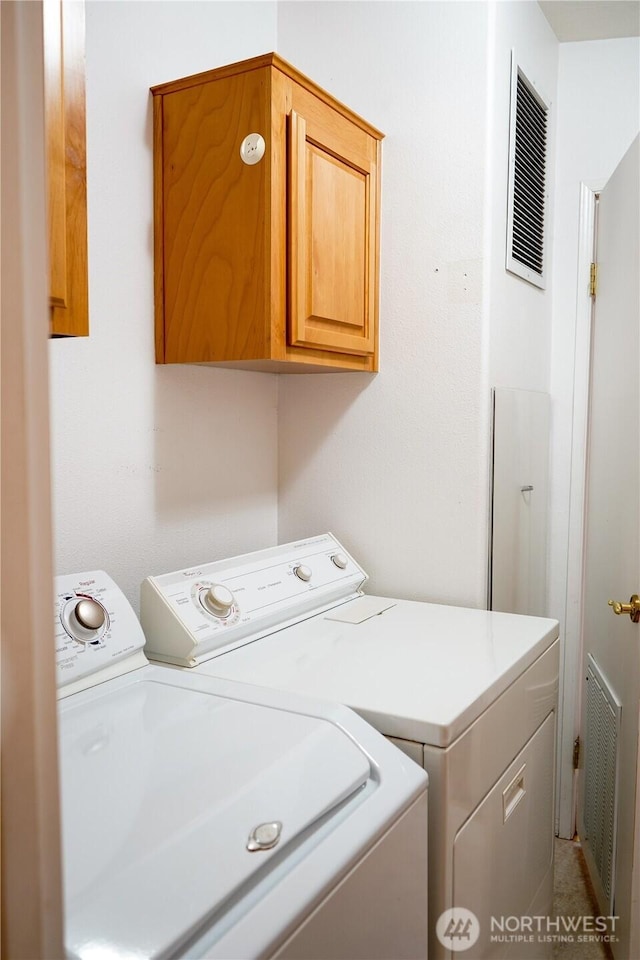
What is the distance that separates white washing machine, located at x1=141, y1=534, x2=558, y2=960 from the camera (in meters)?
1.17

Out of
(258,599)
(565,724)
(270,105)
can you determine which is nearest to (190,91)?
(270,105)

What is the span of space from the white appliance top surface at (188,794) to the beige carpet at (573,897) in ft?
4.49

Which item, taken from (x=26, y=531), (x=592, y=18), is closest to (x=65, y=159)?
(x=26, y=531)

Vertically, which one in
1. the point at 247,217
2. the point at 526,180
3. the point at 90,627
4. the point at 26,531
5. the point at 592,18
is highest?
the point at 592,18

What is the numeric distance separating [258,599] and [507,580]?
83 centimetres

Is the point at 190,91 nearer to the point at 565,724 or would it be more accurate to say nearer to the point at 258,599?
the point at 258,599

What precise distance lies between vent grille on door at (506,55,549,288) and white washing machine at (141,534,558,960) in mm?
1058

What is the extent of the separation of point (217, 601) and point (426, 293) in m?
1.02

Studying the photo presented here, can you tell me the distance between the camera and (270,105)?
1497mm

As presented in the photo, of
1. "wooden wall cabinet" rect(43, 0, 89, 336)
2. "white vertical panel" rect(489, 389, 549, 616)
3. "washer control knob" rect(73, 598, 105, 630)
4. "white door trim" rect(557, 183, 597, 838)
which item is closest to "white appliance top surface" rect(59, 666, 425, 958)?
"washer control knob" rect(73, 598, 105, 630)

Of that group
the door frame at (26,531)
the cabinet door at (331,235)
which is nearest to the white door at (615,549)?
the cabinet door at (331,235)

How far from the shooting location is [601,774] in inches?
82.8

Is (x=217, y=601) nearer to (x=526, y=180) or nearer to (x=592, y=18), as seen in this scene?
(x=526, y=180)

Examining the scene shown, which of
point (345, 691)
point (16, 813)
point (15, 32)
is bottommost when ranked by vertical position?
point (345, 691)
